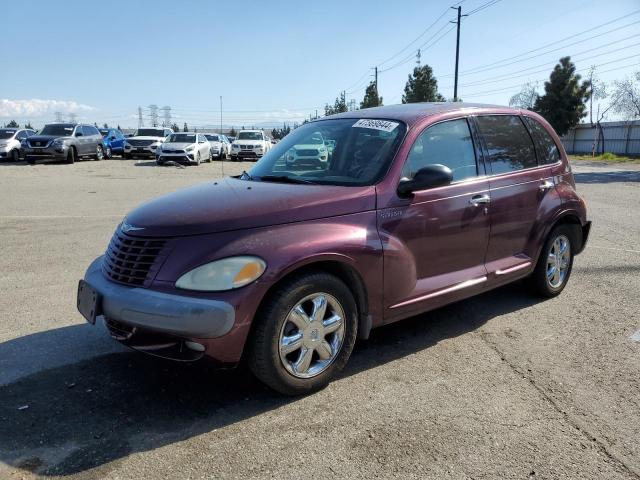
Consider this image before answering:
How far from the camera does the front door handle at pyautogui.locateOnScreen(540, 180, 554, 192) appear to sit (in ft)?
16.0

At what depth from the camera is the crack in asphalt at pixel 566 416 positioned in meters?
2.65

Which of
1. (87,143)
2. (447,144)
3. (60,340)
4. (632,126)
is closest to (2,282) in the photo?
(60,340)

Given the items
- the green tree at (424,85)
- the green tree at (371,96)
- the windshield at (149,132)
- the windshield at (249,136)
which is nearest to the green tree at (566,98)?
the green tree at (424,85)

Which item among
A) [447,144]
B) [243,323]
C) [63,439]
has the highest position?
[447,144]

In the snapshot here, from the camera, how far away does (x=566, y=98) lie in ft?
169

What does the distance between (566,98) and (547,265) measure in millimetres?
53177

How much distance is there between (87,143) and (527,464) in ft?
86.9

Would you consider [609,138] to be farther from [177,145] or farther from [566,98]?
[177,145]

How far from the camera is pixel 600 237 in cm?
827

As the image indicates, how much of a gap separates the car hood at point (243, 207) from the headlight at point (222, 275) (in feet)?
0.76

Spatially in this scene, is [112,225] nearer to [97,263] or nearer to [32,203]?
[32,203]

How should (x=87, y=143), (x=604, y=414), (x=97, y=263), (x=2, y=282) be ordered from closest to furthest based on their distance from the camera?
(x=604, y=414) < (x=97, y=263) < (x=2, y=282) < (x=87, y=143)

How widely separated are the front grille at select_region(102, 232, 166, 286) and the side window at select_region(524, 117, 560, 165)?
3.69m

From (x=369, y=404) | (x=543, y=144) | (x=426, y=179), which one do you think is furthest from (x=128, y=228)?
(x=543, y=144)
